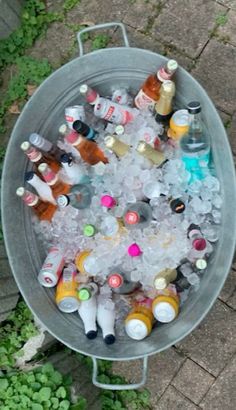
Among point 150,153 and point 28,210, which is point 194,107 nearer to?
point 150,153

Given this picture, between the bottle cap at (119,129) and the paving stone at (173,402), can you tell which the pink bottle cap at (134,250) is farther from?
the paving stone at (173,402)

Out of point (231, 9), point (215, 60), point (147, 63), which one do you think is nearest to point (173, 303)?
point (147, 63)

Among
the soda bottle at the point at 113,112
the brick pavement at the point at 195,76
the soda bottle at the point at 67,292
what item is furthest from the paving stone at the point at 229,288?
Result: the soda bottle at the point at 113,112

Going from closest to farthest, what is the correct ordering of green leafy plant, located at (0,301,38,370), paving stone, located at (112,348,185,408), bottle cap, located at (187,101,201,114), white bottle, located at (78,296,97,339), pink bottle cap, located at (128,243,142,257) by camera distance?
bottle cap, located at (187,101,201,114), pink bottle cap, located at (128,243,142,257), white bottle, located at (78,296,97,339), green leafy plant, located at (0,301,38,370), paving stone, located at (112,348,185,408)

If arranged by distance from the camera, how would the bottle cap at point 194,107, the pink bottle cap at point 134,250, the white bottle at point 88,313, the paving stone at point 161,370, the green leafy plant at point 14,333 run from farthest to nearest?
the paving stone at point 161,370 → the green leafy plant at point 14,333 → the white bottle at point 88,313 → the pink bottle cap at point 134,250 → the bottle cap at point 194,107

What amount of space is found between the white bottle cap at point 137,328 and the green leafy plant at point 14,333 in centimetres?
50

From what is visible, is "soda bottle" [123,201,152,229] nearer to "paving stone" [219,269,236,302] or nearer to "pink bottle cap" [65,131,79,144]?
"pink bottle cap" [65,131,79,144]

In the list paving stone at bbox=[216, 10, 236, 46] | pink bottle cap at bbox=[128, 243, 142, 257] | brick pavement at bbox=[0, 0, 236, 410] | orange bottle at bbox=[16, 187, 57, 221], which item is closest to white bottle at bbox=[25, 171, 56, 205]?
orange bottle at bbox=[16, 187, 57, 221]

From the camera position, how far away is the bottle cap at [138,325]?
78.0 inches

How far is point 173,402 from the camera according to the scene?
2379 millimetres

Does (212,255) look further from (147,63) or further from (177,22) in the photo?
(177,22)

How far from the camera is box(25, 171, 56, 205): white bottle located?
6.77ft

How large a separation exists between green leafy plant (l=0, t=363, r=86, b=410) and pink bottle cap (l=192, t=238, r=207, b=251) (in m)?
0.70

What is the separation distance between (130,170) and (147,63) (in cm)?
35
